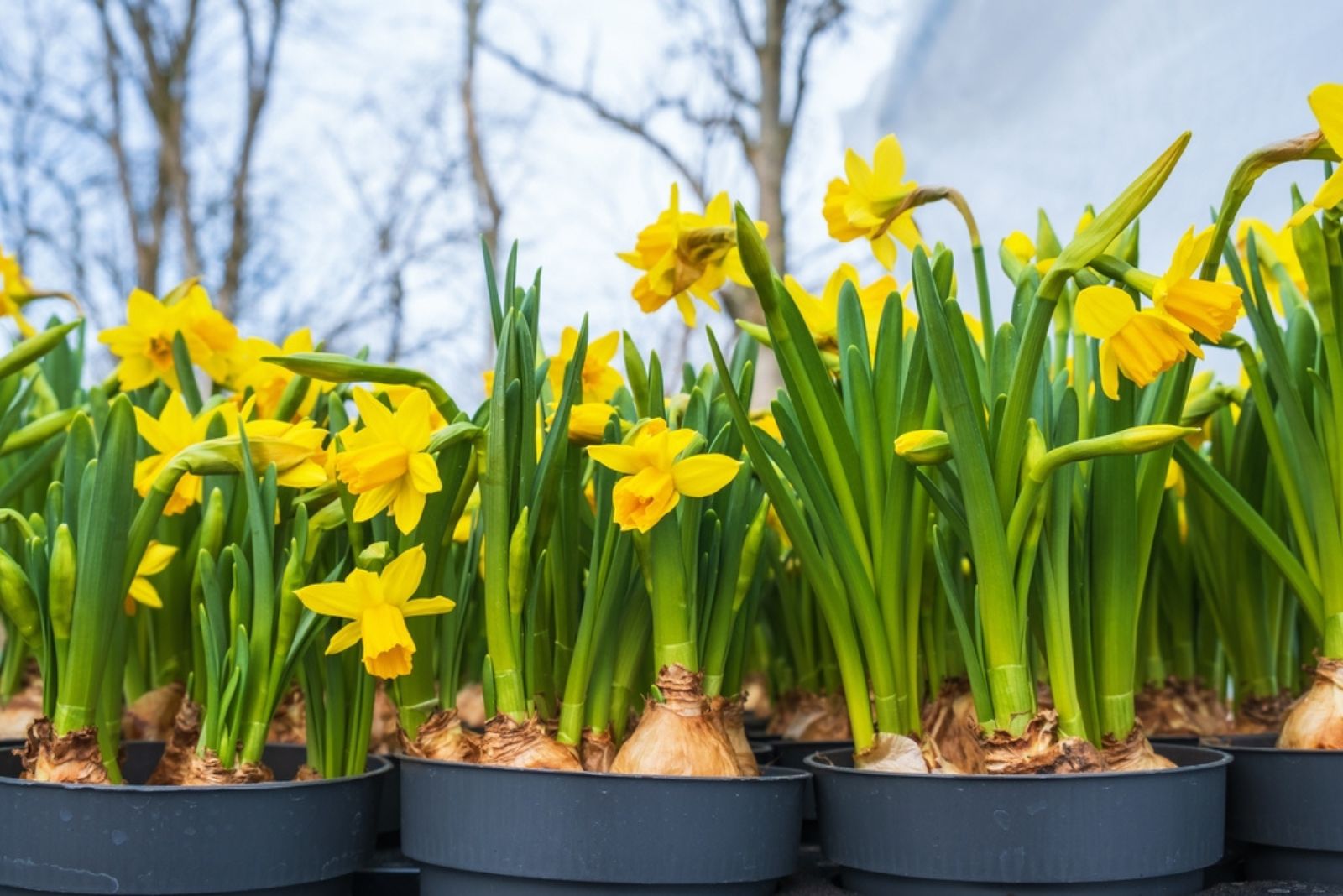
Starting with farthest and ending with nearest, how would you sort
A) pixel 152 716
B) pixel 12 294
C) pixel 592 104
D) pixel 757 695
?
pixel 592 104
pixel 757 695
pixel 12 294
pixel 152 716

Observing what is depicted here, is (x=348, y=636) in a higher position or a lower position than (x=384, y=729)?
higher

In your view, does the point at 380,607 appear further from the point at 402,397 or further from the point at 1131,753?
the point at 1131,753

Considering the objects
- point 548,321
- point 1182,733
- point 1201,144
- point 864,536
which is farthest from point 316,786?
point 548,321

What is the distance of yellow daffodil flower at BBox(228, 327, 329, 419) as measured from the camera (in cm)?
109

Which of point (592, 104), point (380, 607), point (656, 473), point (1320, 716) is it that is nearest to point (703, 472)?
point (656, 473)

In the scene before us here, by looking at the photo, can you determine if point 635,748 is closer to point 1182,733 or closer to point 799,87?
point 1182,733

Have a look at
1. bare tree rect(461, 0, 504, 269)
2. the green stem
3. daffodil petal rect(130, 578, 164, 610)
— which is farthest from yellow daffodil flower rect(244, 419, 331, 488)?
bare tree rect(461, 0, 504, 269)

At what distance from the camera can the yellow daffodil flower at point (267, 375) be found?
1090 millimetres

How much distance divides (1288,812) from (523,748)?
21.0 inches

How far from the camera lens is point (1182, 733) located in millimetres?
1091

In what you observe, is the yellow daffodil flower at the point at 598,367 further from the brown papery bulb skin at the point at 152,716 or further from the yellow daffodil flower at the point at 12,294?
the yellow daffodil flower at the point at 12,294

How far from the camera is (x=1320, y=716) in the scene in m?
0.79

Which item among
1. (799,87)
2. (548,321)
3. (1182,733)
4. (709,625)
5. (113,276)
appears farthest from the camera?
(548,321)

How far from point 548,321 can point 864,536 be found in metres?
10.5
